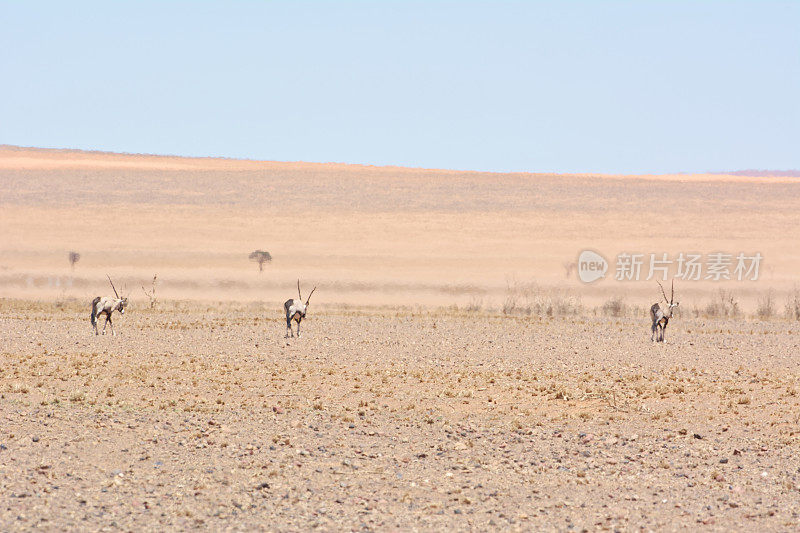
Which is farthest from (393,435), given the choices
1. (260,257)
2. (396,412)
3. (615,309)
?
(260,257)

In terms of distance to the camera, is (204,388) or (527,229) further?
(527,229)

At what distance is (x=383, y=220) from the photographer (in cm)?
7762

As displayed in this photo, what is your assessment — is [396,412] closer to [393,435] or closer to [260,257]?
[393,435]

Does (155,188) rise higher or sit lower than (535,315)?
higher

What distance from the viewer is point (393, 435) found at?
43.6 feet

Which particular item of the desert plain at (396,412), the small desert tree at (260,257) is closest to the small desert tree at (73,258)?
the desert plain at (396,412)

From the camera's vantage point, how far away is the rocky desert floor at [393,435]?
967 centimetres

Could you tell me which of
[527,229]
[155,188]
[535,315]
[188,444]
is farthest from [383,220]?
[188,444]

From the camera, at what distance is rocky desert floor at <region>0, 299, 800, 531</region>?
9.67 metres

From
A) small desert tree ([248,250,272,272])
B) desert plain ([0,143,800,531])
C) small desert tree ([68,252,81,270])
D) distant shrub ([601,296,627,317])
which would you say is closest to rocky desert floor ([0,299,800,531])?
desert plain ([0,143,800,531])

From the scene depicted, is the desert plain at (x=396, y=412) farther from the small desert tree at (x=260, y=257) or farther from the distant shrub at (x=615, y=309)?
the small desert tree at (x=260, y=257)

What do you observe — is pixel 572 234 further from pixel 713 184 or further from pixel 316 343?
pixel 316 343

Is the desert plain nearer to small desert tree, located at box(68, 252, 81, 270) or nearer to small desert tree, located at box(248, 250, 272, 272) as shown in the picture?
small desert tree, located at box(68, 252, 81, 270)

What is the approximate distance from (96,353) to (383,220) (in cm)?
5670
